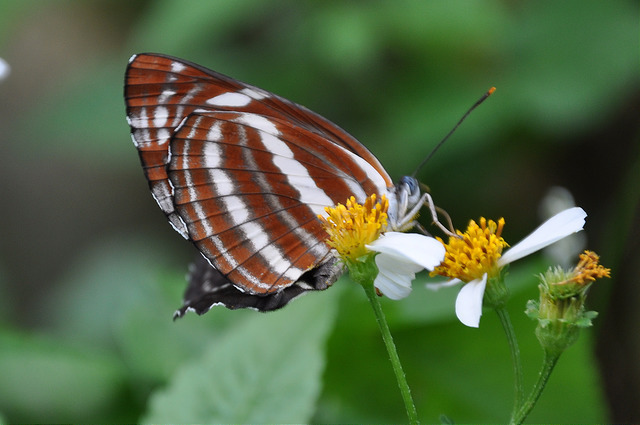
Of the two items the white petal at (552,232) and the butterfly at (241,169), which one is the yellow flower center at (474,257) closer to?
the white petal at (552,232)

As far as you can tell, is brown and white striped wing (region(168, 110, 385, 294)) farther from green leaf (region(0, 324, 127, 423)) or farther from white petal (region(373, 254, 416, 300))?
green leaf (region(0, 324, 127, 423))

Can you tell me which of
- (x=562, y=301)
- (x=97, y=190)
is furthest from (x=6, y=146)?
(x=562, y=301)

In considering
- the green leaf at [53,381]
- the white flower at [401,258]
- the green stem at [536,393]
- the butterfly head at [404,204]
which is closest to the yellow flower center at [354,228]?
the white flower at [401,258]

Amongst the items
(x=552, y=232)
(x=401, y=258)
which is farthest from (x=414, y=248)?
(x=552, y=232)

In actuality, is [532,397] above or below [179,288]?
above

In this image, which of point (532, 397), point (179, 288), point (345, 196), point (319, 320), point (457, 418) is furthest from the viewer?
point (179, 288)

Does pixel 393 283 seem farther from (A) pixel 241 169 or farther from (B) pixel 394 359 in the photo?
(A) pixel 241 169

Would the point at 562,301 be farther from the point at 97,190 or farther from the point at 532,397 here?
the point at 97,190
